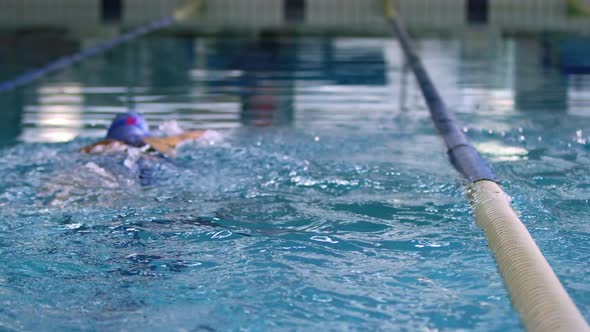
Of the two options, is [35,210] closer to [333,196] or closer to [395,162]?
[333,196]

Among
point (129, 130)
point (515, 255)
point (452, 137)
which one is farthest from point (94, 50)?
point (515, 255)

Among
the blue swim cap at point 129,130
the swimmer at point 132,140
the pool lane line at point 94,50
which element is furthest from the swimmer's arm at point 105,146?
the pool lane line at point 94,50

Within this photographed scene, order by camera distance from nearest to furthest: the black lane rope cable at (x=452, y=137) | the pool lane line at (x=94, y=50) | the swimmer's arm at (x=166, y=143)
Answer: the black lane rope cable at (x=452, y=137) → the swimmer's arm at (x=166, y=143) → the pool lane line at (x=94, y=50)

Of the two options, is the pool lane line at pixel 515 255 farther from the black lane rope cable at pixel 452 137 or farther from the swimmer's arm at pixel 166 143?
the swimmer's arm at pixel 166 143

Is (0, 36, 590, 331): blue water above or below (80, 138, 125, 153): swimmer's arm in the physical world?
below

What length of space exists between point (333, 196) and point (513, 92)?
3974 millimetres

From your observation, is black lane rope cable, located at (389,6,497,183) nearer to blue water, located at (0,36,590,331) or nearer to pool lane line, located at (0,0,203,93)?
blue water, located at (0,36,590,331)

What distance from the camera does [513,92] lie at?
757 centimetres

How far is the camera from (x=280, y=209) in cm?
386

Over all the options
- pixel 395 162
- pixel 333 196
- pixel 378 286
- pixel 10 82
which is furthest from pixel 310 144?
pixel 10 82

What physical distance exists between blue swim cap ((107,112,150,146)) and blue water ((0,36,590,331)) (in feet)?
0.82

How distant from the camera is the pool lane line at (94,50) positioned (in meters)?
8.38

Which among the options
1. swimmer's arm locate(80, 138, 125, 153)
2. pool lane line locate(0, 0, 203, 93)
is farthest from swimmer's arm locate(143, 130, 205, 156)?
pool lane line locate(0, 0, 203, 93)

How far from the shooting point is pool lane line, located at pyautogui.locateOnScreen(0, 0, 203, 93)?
838 centimetres
